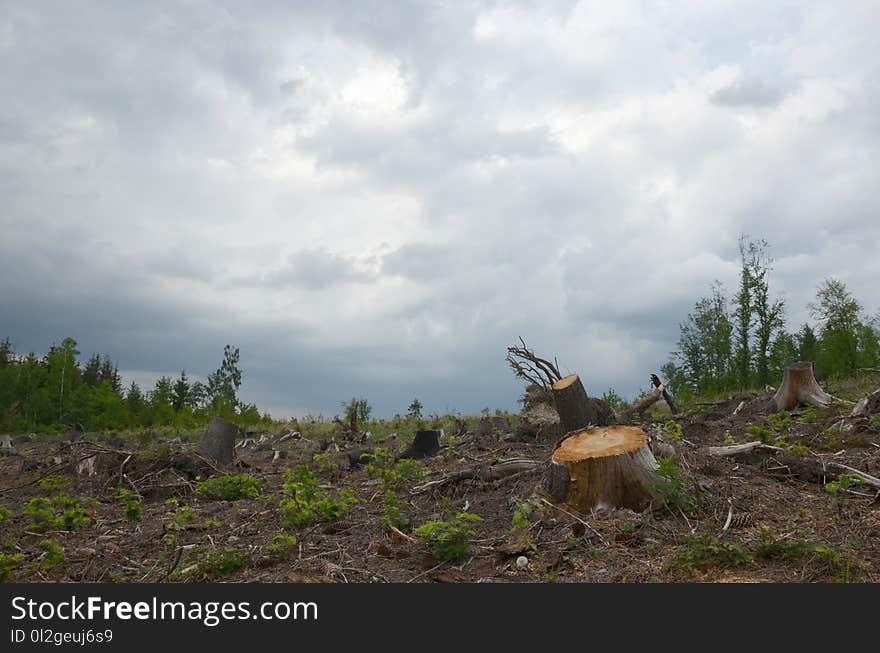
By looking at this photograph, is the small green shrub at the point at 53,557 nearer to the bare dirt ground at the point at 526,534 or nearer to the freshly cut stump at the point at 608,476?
the bare dirt ground at the point at 526,534

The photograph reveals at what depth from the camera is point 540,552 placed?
5973 millimetres

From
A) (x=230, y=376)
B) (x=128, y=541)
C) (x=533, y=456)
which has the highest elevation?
(x=230, y=376)

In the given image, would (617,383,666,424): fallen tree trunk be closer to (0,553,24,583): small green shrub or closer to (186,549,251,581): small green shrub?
(186,549,251,581): small green shrub

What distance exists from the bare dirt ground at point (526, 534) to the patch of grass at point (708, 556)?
0.01m

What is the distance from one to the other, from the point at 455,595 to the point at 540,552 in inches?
52.8

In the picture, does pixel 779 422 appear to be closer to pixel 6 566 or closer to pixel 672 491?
pixel 672 491

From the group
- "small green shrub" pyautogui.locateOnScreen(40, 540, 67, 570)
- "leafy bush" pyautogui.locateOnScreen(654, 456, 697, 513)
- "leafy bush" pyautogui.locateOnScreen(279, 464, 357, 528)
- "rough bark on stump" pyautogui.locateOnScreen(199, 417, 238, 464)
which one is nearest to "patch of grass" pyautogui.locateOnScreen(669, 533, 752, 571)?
"leafy bush" pyautogui.locateOnScreen(654, 456, 697, 513)

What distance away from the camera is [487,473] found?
8.67 m

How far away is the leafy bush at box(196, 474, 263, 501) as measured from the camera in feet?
33.0

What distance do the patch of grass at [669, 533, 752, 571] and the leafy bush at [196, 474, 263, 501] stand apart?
21.0ft

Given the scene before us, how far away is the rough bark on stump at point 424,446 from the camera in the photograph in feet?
39.8

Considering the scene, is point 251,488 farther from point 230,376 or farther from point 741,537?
point 230,376

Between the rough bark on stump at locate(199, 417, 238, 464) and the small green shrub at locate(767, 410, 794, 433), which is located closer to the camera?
the small green shrub at locate(767, 410, 794, 433)

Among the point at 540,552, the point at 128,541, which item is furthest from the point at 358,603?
the point at 128,541
